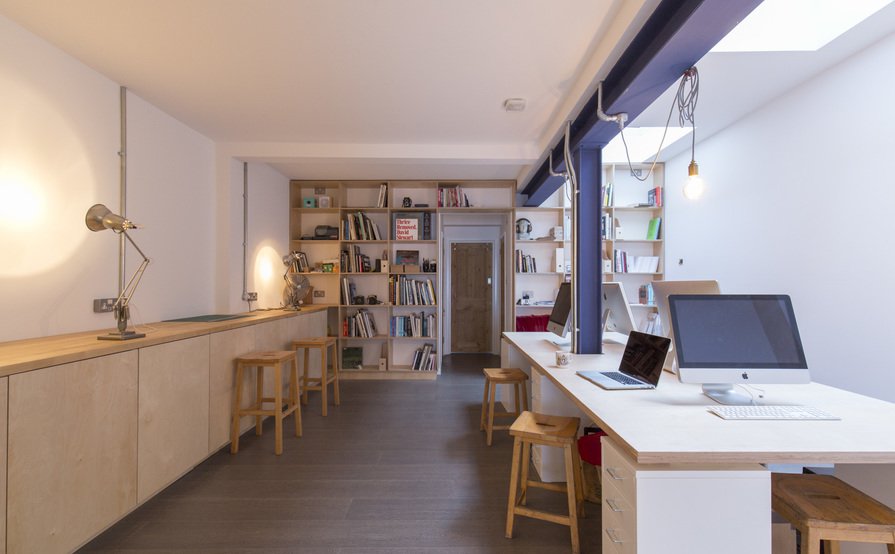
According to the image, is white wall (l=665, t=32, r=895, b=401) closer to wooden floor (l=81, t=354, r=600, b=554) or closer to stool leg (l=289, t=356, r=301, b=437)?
wooden floor (l=81, t=354, r=600, b=554)

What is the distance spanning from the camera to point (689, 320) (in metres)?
1.68

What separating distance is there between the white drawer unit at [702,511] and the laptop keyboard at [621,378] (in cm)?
70

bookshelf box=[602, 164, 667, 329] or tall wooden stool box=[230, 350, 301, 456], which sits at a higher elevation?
bookshelf box=[602, 164, 667, 329]

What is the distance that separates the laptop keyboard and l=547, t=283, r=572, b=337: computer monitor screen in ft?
2.62

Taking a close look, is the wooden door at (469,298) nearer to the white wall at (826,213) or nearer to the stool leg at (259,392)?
the white wall at (826,213)

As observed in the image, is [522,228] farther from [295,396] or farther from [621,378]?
[621,378]

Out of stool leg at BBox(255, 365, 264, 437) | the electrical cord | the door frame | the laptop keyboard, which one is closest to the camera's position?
the laptop keyboard

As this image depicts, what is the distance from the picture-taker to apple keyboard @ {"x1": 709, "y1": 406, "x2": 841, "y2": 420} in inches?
55.9

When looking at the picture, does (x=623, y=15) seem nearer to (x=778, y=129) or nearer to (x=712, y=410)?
(x=712, y=410)

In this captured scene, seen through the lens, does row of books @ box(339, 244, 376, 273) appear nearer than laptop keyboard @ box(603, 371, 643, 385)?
No

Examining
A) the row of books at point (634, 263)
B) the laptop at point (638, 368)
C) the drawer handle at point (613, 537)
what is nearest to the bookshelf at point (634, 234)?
the row of books at point (634, 263)

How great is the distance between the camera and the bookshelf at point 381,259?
17.6 feet

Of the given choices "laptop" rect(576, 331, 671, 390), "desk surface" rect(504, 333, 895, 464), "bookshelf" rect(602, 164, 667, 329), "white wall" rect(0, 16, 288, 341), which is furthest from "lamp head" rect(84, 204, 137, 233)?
"bookshelf" rect(602, 164, 667, 329)

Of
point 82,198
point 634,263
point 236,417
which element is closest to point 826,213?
point 634,263
